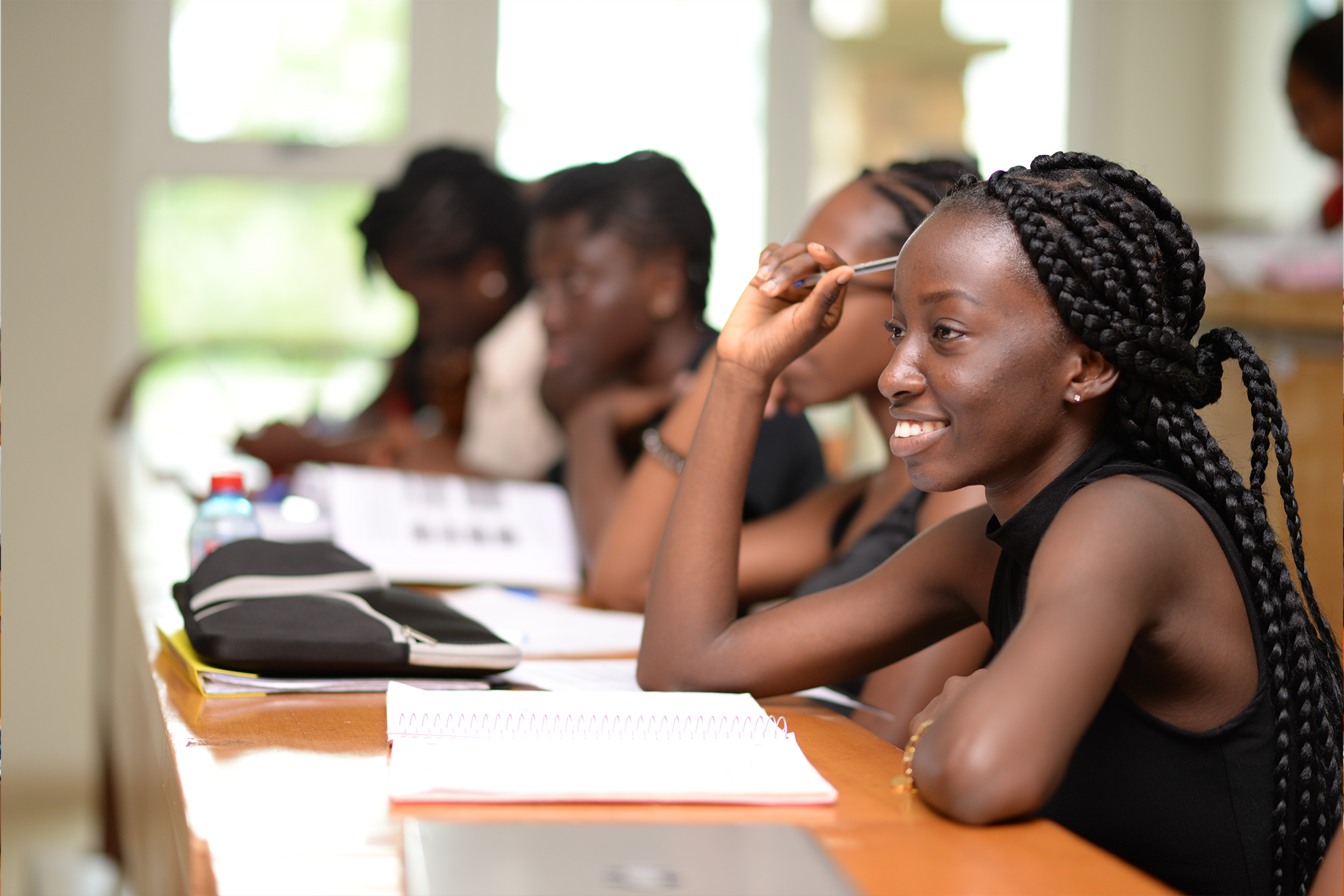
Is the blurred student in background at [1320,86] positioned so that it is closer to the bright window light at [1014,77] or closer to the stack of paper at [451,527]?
the bright window light at [1014,77]

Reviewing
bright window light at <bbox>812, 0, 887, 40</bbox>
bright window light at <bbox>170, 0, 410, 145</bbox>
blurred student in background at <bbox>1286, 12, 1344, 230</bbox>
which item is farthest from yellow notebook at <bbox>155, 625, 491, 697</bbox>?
bright window light at <bbox>812, 0, 887, 40</bbox>

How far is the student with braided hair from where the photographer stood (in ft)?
2.39

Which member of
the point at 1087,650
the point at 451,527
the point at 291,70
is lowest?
the point at 451,527

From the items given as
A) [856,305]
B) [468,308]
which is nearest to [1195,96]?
[468,308]

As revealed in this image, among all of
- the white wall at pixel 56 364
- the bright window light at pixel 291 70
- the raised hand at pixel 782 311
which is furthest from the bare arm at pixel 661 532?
the bright window light at pixel 291 70

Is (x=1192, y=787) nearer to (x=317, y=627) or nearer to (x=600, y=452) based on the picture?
(x=317, y=627)

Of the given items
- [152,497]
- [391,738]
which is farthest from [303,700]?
[152,497]

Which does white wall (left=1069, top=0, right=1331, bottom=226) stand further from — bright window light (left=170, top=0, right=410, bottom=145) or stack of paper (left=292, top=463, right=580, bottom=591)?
stack of paper (left=292, top=463, right=580, bottom=591)

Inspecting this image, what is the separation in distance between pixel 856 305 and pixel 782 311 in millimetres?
270

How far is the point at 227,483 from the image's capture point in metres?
1.51

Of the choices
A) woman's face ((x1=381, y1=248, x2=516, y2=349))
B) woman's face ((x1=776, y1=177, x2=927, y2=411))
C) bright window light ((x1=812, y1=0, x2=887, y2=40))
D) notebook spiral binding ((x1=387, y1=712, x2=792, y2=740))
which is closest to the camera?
notebook spiral binding ((x1=387, y1=712, x2=792, y2=740))

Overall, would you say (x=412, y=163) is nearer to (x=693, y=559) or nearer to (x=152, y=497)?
(x=152, y=497)

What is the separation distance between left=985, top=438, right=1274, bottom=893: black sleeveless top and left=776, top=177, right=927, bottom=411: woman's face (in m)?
0.53

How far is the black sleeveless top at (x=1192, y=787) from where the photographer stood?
2.56ft
